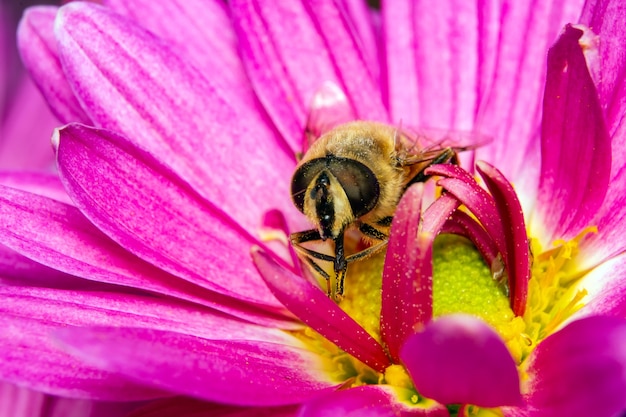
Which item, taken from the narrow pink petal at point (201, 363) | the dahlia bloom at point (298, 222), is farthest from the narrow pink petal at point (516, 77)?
the narrow pink petal at point (201, 363)

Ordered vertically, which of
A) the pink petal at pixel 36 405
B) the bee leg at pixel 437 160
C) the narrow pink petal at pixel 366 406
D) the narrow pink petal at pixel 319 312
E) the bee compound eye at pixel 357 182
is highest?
the bee leg at pixel 437 160

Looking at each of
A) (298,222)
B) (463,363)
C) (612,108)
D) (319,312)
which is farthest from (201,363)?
(612,108)

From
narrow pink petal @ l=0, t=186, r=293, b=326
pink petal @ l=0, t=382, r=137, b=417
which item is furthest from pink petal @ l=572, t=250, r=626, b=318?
pink petal @ l=0, t=382, r=137, b=417

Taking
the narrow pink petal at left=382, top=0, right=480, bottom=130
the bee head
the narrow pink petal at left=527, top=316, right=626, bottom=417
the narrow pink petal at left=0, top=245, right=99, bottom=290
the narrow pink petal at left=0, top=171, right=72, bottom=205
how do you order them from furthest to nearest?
the narrow pink petal at left=382, top=0, right=480, bottom=130 < the narrow pink petal at left=0, top=171, right=72, bottom=205 < the narrow pink petal at left=0, top=245, right=99, bottom=290 < the bee head < the narrow pink petal at left=527, top=316, right=626, bottom=417

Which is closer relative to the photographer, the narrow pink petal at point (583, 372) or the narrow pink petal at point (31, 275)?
the narrow pink petal at point (583, 372)

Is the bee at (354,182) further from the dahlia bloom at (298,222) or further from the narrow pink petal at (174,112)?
the narrow pink petal at (174,112)

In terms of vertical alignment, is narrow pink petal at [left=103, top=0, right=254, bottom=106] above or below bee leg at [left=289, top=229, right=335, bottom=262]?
above

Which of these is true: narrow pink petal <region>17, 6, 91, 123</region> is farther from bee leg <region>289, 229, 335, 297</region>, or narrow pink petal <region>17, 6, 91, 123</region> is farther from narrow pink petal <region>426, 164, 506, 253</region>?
narrow pink petal <region>426, 164, 506, 253</region>

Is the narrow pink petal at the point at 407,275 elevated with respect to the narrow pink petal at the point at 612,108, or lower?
lower
